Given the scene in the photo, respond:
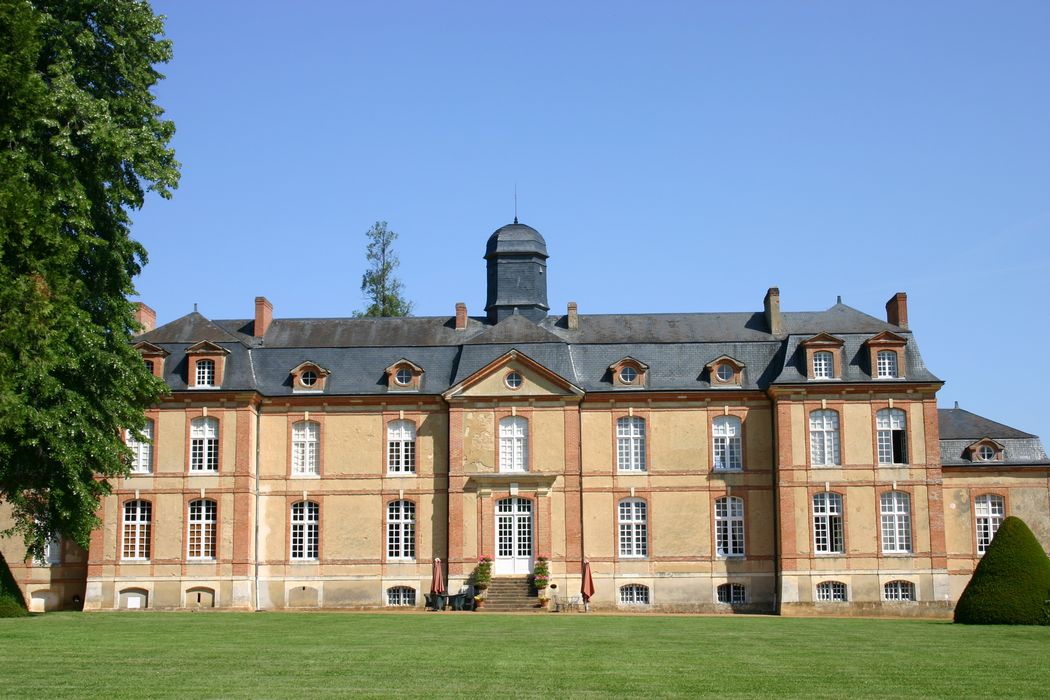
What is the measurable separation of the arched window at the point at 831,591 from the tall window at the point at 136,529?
2010 cm

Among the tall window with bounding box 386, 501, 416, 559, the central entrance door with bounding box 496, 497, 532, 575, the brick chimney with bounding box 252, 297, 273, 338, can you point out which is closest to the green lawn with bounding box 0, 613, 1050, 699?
the central entrance door with bounding box 496, 497, 532, 575

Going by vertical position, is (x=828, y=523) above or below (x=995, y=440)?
below

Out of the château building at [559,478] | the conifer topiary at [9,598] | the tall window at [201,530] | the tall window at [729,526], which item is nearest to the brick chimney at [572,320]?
the château building at [559,478]

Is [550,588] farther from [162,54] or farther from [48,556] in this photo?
[162,54]

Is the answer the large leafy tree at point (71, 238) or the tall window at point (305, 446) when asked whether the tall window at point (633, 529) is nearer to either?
the tall window at point (305, 446)

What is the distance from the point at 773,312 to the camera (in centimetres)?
3947

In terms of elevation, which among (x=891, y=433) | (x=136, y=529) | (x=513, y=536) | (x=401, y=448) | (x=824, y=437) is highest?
(x=891, y=433)

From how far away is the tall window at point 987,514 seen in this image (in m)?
38.3

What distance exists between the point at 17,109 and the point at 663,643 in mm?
14974

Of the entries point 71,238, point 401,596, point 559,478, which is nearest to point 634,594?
point 559,478

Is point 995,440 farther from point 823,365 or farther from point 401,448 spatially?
point 401,448

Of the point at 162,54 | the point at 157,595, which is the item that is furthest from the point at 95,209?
the point at 157,595

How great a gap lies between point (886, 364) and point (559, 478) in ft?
34.4

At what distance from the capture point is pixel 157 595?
36.7 meters
